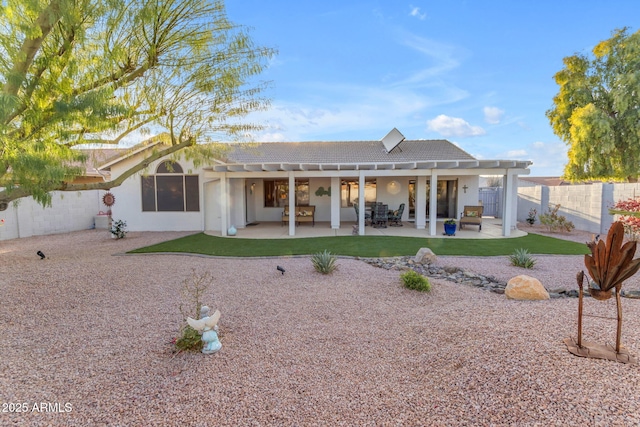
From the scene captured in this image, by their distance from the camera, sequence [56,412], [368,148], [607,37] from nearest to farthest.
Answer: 1. [56,412]
2. [368,148]
3. [607,37]

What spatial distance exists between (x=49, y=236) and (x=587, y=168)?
28.2 m

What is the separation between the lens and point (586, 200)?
12.2 metres

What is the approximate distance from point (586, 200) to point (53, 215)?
2238 cm

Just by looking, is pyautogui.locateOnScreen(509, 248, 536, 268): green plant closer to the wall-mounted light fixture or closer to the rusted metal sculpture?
the rusted metal sculpture

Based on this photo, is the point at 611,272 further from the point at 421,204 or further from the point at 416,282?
the point at 421,204

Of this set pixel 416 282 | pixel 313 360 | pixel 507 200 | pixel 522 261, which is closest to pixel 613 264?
pixel 416 282

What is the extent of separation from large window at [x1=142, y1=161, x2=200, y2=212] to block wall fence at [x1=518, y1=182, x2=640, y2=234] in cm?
1607

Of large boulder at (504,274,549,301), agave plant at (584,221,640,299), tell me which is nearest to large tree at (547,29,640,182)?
large boulder at (504,274,549,301)

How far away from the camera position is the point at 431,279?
589 centimetres

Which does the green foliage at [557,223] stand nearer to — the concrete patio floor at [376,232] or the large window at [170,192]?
the concrete patio floor at [376,232]

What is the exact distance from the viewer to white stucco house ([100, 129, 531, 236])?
36.4ft

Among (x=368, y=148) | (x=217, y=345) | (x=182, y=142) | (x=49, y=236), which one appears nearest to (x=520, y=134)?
(x=368, y=148)

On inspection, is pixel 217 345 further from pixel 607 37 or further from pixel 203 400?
pixel 607 37

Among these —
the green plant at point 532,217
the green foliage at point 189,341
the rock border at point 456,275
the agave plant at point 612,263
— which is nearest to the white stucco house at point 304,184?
the green plant at point 532,217
